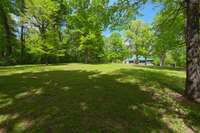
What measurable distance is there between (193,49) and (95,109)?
14.7 feet

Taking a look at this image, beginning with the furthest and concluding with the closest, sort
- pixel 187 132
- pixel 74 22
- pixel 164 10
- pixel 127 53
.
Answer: pixel 127 53 → pixel 74 22 → pixel 164 10 → pixel 187 132

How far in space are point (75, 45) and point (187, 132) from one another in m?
29.2

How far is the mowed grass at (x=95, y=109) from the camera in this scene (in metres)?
6.31

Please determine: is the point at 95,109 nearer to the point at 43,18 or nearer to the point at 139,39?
the point at 43,18

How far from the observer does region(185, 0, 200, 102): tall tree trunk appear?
9.23m

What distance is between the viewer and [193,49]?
30.4 ft

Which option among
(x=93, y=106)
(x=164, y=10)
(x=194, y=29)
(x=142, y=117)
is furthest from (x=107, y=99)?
(x=164, y=10)

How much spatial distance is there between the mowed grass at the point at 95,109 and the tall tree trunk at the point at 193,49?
1.82ft

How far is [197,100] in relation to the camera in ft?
30.4

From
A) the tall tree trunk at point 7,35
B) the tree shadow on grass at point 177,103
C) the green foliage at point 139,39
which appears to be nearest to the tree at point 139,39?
the green foliage at point 139,39

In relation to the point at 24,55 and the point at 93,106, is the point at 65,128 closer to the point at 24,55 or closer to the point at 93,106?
the point at 93,106

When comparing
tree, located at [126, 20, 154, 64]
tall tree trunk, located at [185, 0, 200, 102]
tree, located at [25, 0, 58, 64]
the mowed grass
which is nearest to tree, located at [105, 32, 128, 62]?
tree, located at [126, 20, 154, 64]

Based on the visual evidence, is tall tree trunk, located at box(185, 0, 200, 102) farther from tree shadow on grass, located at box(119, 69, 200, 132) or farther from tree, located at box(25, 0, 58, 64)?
tree, located at box(25, 0, 58, 64)

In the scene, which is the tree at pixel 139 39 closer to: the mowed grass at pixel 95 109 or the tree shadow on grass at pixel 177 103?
the tree shadow on grass at pixel 177 103
